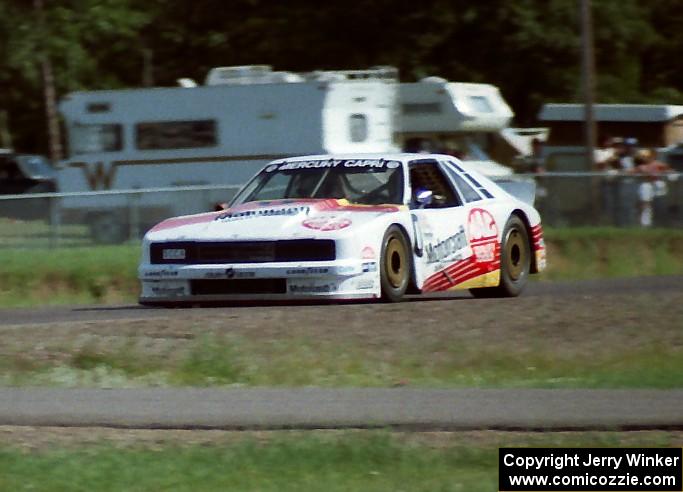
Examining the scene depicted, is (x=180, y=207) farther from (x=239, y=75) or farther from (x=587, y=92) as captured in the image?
(x=587, y=92)

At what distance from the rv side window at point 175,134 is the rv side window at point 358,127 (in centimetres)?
248

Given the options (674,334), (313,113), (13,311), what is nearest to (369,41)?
(313,113)

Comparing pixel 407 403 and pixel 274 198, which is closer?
pixel 407 403

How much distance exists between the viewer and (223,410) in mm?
9016

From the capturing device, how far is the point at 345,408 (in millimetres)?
9039

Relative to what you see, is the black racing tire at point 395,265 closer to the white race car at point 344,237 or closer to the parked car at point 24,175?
the white race car at point 344,237

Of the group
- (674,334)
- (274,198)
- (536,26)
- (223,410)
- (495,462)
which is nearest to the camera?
(495,462)

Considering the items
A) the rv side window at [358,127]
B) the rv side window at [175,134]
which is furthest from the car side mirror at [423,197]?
the rv side window at [175,134]

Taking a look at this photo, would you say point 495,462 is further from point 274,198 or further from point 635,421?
point 274,198

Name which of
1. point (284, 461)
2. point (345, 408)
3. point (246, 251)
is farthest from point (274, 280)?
point (284, 461)

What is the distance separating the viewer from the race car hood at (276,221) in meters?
13.5

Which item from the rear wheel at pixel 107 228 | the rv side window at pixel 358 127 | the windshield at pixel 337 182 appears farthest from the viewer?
the rv side window at pixel 358 127

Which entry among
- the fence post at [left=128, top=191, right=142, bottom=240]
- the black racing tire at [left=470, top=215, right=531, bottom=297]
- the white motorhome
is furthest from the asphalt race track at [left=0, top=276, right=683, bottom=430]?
the white motorhome

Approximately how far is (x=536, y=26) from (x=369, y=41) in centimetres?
476
